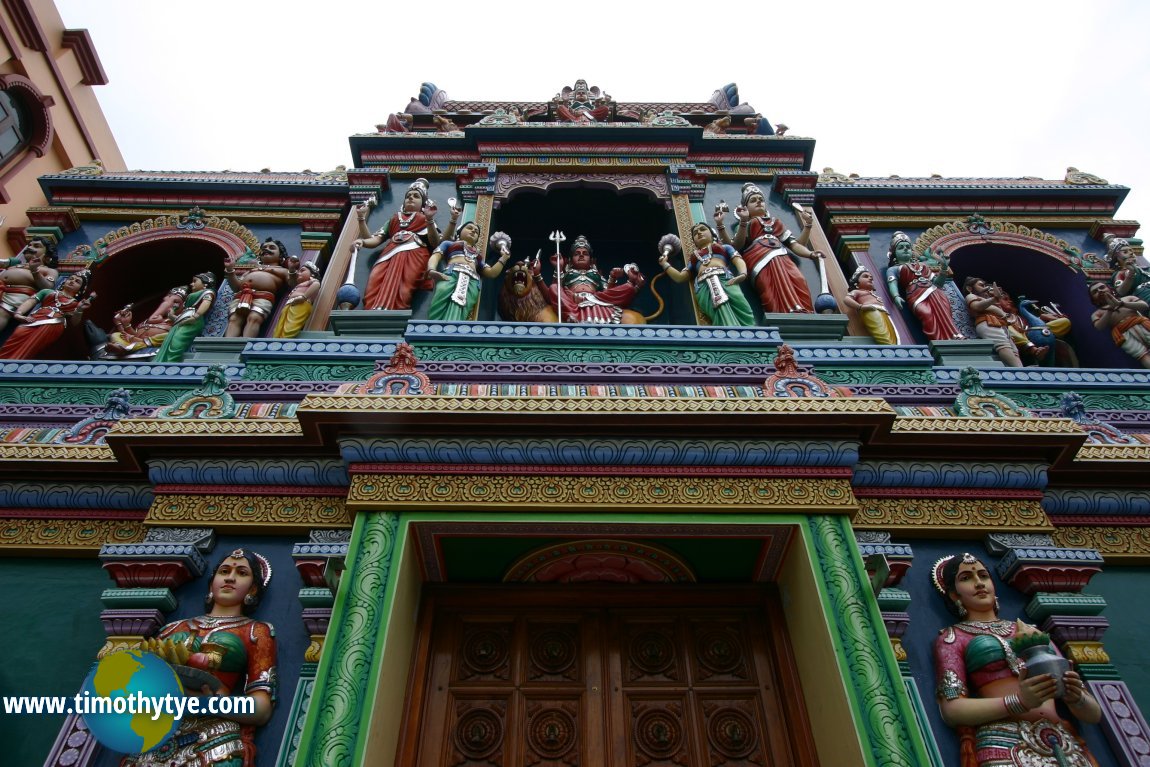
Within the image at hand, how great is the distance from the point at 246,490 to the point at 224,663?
1.35 meters

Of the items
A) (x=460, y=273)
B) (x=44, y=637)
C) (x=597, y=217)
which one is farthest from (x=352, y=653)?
(x=597, y=217)

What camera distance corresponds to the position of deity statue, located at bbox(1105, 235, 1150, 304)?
8.80 metres

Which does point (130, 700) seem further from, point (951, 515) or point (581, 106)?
point (581, 106)

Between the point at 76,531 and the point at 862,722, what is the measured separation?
527 cm

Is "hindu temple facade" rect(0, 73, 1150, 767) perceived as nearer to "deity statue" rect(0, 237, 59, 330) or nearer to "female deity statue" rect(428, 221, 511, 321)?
"female deity statue" rect(428, 221, 511, 321)

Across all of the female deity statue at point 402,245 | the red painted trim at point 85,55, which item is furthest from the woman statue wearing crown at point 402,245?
the red painted trim at point 85,55

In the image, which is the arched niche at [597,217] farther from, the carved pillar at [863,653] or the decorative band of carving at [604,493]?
the carved pillar at [863,653]

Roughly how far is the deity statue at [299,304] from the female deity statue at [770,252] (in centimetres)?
452

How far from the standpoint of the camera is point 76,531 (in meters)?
5.68

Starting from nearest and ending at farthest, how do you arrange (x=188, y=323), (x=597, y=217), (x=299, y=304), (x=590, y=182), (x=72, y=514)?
(x=72, y=514)
(x=299, y=304)
(x=188, y=323)
(x=590, y=182)
(x=597, y=217)

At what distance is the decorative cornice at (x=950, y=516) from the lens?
5.48 m

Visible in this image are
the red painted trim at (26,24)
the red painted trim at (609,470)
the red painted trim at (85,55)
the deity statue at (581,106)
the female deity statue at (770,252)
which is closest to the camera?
the red painted trim at (609,470)

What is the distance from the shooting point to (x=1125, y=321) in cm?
853

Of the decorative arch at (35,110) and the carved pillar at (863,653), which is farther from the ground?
the decorative arch at (35,110)
